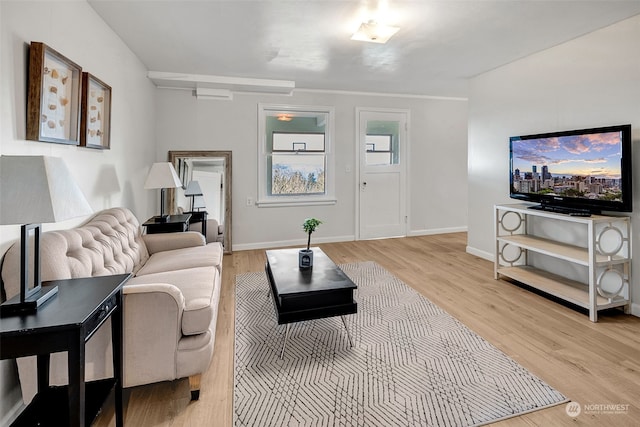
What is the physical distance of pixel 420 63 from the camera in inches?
147

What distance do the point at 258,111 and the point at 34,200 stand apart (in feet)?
12.8

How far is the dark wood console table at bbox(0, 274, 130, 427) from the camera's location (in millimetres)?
1095

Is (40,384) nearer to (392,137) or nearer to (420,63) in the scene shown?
(420,63)

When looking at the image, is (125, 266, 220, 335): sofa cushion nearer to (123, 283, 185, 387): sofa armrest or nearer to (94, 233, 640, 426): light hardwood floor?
(123, 283, 185, 387): sofa armrest

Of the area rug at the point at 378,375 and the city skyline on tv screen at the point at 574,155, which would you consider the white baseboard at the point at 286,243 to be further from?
the city skyline on tv screen at the point at 574,155

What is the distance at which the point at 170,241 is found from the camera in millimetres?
2967

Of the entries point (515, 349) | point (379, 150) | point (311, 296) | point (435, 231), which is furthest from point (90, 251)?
point (435, 231)

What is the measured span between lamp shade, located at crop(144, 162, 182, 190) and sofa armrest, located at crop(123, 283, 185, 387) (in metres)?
2.00

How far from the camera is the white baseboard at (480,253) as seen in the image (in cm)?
414

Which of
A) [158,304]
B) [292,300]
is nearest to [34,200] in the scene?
[158,304]

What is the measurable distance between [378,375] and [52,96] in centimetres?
244

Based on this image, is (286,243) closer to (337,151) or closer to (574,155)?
(337,151)

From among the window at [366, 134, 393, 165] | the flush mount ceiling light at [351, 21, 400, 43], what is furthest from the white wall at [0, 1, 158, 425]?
the window at [366, 134, 393, 165]

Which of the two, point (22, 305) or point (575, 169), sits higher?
point (575, 169)
